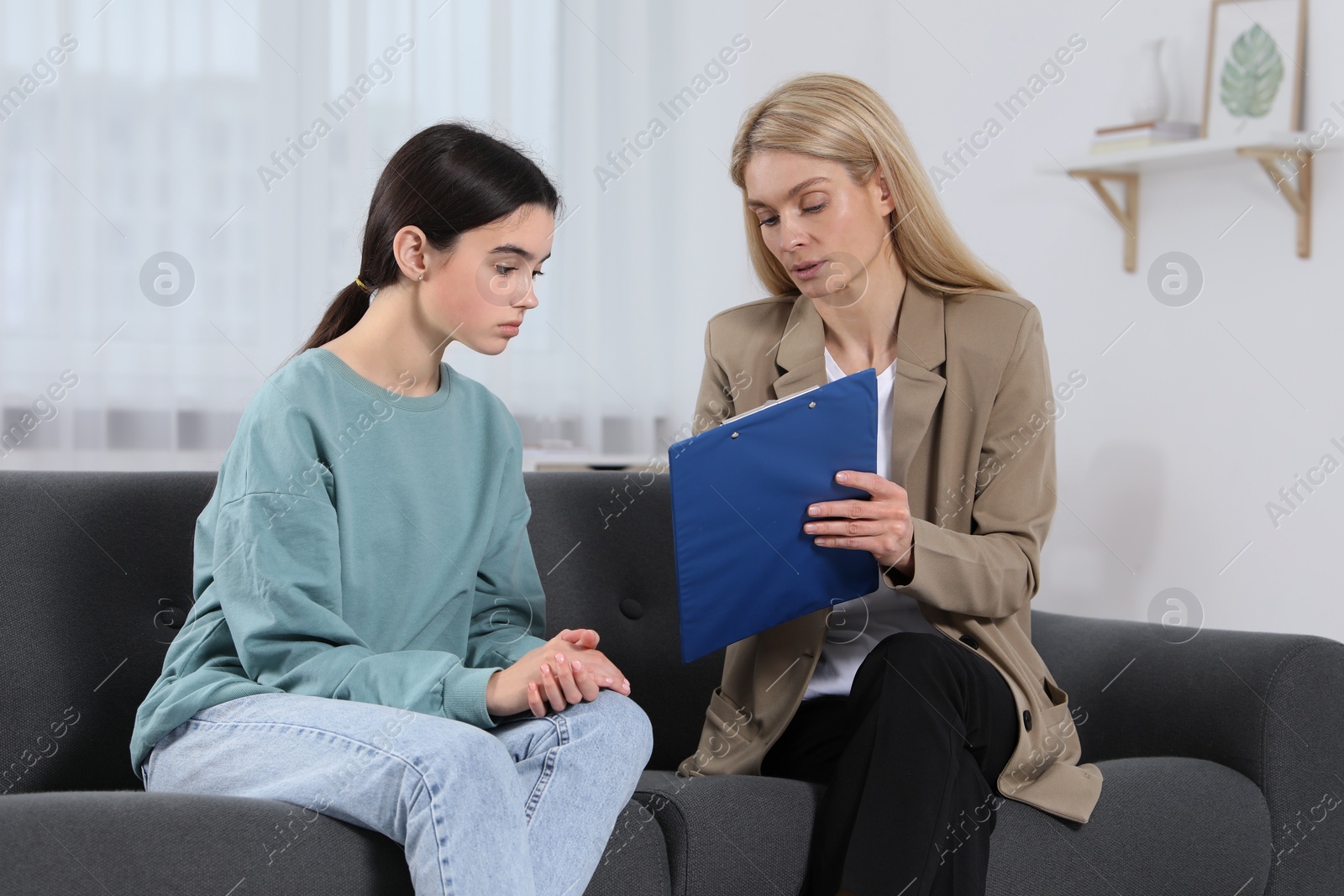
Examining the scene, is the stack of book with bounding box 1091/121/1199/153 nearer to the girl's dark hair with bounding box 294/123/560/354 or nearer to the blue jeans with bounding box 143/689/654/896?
the girl's dark hair with bounding box 294/123/560/354

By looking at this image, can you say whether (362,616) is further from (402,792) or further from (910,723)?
(910,723)

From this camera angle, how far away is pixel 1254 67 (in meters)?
2.15

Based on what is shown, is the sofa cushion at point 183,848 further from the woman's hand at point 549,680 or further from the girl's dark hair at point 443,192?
the girl's dark hair at point 443,192

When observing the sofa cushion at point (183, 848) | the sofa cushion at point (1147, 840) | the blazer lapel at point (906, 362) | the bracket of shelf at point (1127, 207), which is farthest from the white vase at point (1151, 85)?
the sofa cushion at point (183, 848)

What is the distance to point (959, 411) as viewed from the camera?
1.43 m

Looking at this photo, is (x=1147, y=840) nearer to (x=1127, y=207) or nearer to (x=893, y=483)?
(x=893, y=483)

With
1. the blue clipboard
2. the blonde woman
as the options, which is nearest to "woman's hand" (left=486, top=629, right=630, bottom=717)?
the blue clipboard

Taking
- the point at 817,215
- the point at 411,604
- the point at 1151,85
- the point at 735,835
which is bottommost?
the point at 735,835

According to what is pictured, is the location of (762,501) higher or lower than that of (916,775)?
higher

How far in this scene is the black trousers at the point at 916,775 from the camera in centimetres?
113

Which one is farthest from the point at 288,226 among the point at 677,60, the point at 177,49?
the point at 677,60

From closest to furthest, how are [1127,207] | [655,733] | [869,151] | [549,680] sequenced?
[549,680]
[869,151]
[655,733]
[1127,207]

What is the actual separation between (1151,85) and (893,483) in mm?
1378

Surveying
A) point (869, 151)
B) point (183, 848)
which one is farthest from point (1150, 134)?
point (183, 848)
